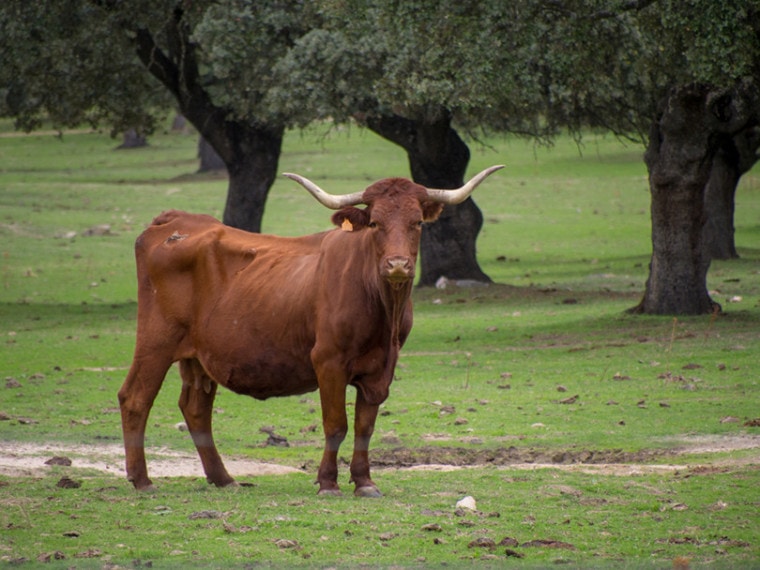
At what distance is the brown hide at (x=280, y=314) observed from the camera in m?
9.88

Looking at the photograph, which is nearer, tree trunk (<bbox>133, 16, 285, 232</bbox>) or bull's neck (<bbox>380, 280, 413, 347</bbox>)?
bull's neck (<bbox>380, 280, 413, 347</bbox>)

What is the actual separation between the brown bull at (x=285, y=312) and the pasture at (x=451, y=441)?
70cm

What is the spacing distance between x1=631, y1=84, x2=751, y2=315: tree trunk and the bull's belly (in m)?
11.7

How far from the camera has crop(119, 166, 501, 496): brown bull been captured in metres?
9.88

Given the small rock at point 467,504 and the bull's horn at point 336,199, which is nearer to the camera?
the small rock at point 467,504

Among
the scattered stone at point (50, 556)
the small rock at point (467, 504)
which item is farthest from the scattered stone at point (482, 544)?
the scattered stone at point (50, 556)

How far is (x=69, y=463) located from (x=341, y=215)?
11.7ft

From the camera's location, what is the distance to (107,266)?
3341 centimetres

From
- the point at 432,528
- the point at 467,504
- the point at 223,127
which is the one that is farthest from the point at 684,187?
the point at 432,528

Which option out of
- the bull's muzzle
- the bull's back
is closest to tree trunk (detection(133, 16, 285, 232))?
the bull's back

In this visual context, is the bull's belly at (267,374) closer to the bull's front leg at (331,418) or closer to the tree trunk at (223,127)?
the bull's front leg at (331,418)

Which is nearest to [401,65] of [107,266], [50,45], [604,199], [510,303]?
[510,303]

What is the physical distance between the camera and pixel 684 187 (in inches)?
822

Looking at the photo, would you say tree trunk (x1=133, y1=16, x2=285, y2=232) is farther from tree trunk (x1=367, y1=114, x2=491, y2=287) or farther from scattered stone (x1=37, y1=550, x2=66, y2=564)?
scattered stone (x1=37, y1=550, x2=66, y2=564)
